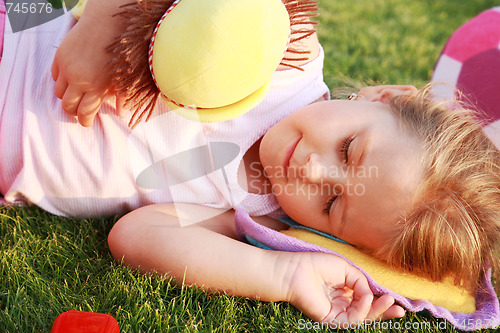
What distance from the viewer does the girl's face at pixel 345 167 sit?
1.29 metres

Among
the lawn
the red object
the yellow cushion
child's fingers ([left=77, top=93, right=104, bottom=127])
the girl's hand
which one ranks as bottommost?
the yellow cushion

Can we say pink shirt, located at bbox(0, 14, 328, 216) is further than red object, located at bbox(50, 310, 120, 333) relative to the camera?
Yes

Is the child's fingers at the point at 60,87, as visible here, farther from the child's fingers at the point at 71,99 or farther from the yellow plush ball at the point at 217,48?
the yellow plush ball at the point at 217,48

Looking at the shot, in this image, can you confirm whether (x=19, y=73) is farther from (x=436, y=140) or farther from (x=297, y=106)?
(x=436, y=140)

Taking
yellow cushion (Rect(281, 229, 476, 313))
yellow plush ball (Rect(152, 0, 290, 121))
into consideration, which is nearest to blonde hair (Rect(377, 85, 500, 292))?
yellow cushion (Rect(281, 229, 476, 313))

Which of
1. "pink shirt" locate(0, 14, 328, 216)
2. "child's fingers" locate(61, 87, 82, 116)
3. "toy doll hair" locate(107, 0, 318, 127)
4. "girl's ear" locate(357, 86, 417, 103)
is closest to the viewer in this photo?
"toy doll hair" locate(107, 0, 318, 127)

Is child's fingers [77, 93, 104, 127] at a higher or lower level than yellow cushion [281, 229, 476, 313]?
higher

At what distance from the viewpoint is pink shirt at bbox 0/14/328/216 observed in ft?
4.41

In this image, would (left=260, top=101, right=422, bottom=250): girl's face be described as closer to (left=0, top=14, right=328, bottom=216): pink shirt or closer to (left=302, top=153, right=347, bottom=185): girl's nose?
(left=302, top=153, right=347, bottom=185): girl's nose

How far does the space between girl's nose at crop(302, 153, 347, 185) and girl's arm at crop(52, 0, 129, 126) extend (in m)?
0.50

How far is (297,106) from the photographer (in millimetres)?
1480

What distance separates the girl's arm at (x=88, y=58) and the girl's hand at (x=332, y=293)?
60cm

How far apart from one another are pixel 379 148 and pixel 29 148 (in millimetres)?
878

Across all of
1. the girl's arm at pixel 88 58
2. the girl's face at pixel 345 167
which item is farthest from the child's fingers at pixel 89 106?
the girl's face at pixel 345 167
